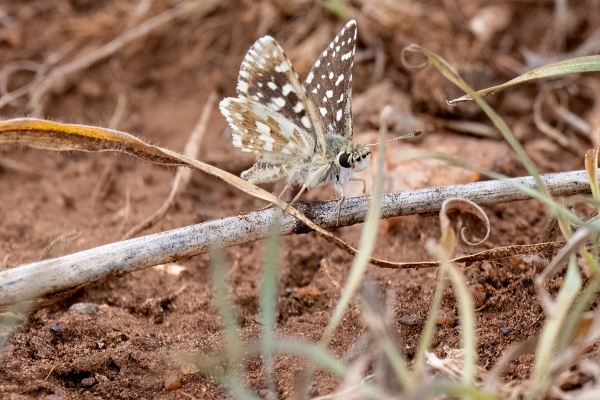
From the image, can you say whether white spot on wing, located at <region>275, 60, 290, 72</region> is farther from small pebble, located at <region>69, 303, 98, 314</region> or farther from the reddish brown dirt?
small pebble, located at <region>69, 303, 98, 314</region>

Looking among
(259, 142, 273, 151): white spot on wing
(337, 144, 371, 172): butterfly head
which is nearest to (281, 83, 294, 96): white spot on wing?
(259, 142, 273, 151): white spot on wing

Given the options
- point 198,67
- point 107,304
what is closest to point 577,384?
point 107,304

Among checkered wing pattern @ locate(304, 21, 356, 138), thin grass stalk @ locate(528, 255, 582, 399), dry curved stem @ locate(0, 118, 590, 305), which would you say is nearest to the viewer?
thin grass stalk @ locate(528, 255, 582, 399)

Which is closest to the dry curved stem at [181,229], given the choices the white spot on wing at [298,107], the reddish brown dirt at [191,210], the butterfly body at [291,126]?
the reddish brown dirt at [191,210]

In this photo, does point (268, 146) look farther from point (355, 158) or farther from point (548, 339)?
point (548, 339)

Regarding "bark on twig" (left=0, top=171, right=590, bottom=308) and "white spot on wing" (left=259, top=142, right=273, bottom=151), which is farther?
"white spot on wing" (left=259, top=142, right=273, bottom=151)

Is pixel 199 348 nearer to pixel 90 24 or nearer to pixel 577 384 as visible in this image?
pixel 577 384

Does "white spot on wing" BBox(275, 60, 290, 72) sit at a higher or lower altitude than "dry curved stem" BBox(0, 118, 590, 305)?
higher
